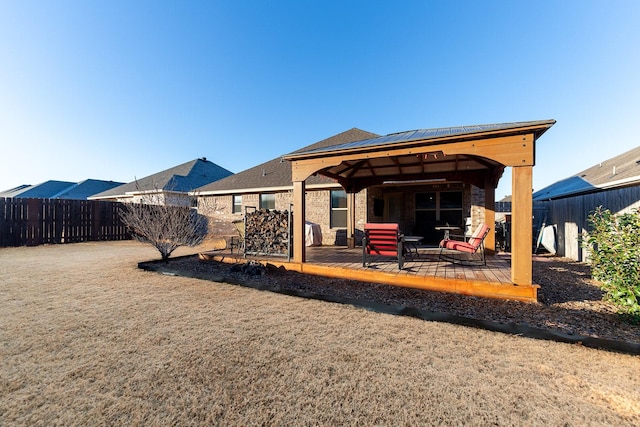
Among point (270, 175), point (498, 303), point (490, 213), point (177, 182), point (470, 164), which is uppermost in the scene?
point (177, 182)

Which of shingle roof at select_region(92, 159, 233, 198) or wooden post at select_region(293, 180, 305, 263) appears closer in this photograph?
wooden post at select_region(293, 180, 305, 263)

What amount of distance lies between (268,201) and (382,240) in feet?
29.2

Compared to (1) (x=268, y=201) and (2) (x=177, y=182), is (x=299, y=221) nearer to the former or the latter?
(1) (x=268, y=201)

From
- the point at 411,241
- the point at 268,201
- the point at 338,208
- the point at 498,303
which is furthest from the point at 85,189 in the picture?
the point at 498,303

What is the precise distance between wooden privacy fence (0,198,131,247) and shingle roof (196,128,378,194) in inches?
193

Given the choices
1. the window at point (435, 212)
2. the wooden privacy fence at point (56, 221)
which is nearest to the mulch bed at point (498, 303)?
the window at point (435, 212)

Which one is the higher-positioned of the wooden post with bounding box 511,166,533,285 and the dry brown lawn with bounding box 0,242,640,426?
the wooden post with bounding box 511,166,533,285

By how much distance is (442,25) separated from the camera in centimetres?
1078

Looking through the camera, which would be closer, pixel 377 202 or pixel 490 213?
pixel 490 213

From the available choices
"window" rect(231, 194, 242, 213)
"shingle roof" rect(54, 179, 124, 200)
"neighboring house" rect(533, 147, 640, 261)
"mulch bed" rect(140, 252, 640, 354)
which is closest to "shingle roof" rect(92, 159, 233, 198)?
"window" rect(231, 194, 242, 213)

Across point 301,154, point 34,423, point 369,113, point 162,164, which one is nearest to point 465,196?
point 301,154

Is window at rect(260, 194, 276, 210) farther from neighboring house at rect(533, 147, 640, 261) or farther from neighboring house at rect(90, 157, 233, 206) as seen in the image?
neighboring house at rect(533, 147, 640, 261)

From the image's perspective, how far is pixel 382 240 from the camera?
5.61m

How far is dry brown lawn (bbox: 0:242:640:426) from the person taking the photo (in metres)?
1.78
